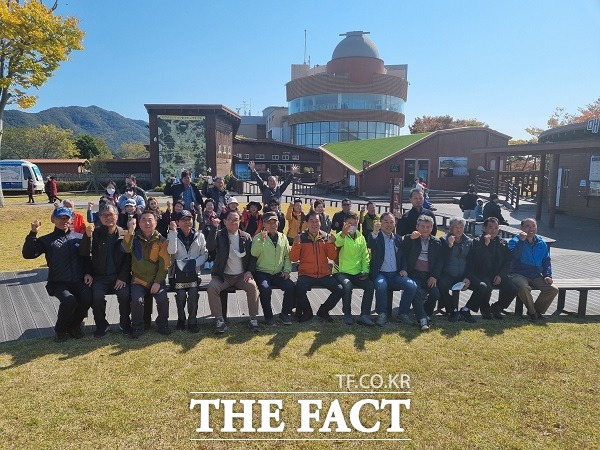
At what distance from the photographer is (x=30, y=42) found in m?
18.2

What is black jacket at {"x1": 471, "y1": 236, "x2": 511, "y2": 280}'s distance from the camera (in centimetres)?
652

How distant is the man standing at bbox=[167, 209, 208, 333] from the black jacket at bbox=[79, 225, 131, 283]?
25.4 inches

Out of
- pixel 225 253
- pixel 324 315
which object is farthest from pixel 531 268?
pixel 225 253

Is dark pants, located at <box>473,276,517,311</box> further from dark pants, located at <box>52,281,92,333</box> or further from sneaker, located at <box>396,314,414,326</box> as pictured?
dark pants, located at <box>52,281,92,333</box>

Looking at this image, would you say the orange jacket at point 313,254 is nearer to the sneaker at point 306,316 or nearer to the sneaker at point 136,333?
the sneaker at point 306,316

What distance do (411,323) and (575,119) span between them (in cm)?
5021

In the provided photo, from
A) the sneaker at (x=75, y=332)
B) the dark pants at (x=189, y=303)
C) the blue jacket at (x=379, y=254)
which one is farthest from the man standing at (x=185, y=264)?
the blue jacket at (x=379, y=254)

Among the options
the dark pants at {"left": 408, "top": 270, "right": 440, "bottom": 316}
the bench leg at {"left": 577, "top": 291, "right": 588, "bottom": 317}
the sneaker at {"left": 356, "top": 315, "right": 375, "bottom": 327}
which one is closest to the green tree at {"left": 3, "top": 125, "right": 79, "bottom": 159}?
the sneaker at {"left": 356, "top": 315, "right": 375, "bottom": 327}

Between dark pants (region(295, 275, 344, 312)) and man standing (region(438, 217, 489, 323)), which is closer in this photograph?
dark pants (region(295, 275, 344, 312))

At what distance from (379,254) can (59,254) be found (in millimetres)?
4713

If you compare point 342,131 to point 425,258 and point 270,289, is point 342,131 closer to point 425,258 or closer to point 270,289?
point 425,258

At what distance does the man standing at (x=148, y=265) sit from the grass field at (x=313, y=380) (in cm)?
33

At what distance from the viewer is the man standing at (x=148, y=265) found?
566cm

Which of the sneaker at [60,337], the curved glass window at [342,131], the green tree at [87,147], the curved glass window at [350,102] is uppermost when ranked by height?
the curved glass window at [350,102]
